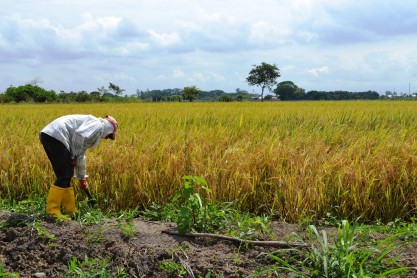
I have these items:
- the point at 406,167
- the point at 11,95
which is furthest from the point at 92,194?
the point at 11,95

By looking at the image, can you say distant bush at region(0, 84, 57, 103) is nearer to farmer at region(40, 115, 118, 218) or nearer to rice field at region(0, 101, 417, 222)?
rice field at region(0, 101, 417, 222)

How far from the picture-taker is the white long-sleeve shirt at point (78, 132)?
368cm

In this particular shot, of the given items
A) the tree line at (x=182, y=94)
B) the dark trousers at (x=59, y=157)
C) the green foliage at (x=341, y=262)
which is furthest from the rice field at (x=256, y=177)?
the tree line at (x=182, y=94)

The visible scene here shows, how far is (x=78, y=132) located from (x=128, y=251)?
116 cm

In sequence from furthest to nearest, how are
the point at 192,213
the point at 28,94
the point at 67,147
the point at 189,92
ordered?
1. the point at 189,92
2. the point at 28,94
3. the point at 67,147
4. the point at 192,213

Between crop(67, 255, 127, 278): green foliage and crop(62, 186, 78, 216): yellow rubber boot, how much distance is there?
900 mm

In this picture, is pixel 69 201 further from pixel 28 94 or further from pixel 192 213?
pixel 28 94

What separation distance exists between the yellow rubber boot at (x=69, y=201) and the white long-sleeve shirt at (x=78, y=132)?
20cm

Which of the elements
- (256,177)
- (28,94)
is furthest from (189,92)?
(256,177)

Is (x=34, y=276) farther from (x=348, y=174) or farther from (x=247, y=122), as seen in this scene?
(x=247, y=122)

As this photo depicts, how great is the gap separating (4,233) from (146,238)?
1.08 metres

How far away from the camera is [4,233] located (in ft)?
11.1

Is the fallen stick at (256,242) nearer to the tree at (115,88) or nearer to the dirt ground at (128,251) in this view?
the dirt ground at (128,251)

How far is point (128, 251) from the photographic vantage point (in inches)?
115
